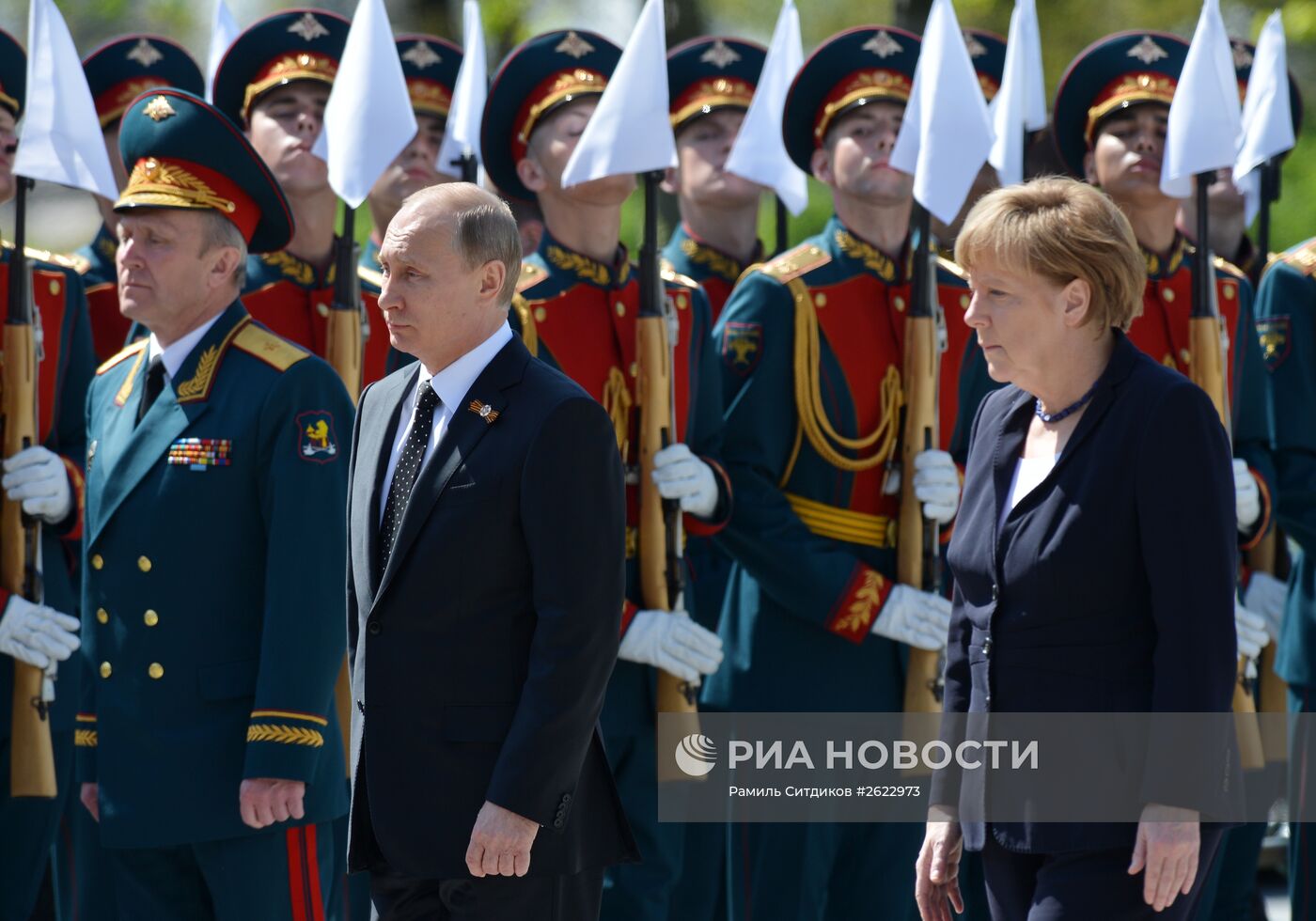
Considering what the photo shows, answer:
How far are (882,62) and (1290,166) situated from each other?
9.05 m

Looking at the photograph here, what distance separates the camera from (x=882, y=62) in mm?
5891

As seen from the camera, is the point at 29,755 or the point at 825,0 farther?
the point at 825,0

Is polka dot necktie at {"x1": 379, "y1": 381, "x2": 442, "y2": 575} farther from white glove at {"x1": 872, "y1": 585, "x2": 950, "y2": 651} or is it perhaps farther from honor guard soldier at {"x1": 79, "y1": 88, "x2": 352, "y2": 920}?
white glove at {"x1": 872, "y1": 585, "x2": 950, "y2": 651}

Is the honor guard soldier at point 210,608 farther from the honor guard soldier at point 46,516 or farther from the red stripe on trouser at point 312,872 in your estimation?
the honor guard soldier at point 46,516

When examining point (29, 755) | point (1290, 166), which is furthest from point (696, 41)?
point (1290, 166)

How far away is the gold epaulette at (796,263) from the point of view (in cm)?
560

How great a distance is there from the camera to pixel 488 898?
3.52 meters

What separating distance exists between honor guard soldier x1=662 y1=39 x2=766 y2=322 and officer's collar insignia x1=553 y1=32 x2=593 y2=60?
3.72ft

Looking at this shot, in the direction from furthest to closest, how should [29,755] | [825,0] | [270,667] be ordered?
[825,0] < [29,755] < [270,667]

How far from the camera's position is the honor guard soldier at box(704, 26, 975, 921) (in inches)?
212

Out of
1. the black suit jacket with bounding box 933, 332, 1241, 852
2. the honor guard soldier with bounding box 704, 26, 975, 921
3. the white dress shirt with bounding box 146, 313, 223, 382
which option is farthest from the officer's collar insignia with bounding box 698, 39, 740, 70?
the black suit jacket with bounding box 933, 332, 1241, 852

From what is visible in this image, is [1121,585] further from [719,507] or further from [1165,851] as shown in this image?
[719,507]

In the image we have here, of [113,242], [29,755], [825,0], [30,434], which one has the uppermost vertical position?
[825,0]

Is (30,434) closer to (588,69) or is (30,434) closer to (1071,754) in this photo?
(588,69)
